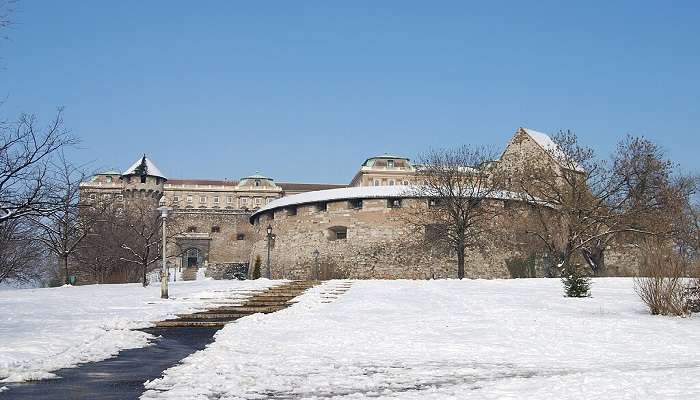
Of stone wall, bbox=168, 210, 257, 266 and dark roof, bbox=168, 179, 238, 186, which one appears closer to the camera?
stone wall, bbox=168, 210, 257, 266

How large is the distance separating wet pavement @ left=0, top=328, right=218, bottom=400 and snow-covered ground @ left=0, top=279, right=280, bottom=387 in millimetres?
237

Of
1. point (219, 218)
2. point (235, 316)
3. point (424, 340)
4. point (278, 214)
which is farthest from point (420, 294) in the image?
point (219, 218)

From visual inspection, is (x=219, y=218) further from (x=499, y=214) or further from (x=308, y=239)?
(x=499, y=214)

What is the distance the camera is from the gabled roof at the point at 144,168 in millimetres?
68875

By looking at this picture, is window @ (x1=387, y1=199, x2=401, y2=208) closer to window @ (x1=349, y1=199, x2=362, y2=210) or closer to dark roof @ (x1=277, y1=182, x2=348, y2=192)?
window @ (x1=349, y1=199, x2=362, y2=210)

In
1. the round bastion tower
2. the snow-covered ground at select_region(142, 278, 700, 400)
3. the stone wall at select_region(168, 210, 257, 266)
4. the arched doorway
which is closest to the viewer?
the snow-covered ground at select_region(142, 278, 700, 400)

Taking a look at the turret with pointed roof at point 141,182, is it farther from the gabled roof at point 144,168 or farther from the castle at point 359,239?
the castle at point 359,239

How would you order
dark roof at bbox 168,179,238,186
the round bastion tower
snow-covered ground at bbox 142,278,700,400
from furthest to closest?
dark roof at bbox 168,179,238,186
the round bastion tower
snow-covered ground at bbox 142,278,700,400

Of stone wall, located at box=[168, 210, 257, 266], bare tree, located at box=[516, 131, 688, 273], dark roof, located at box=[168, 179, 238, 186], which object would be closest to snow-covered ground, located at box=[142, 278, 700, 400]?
bare tree, located at box=[516, 131, 688, 273]

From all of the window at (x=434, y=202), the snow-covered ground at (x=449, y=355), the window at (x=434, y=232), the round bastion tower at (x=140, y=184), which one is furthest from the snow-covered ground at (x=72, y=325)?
the round bastion tower at (x=140, y=184)

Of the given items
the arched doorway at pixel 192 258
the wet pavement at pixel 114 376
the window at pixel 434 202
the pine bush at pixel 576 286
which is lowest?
the wet pavement at pixel 114 376

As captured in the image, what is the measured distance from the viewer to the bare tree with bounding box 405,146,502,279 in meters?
29.4

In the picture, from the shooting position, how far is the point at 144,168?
2685 inches

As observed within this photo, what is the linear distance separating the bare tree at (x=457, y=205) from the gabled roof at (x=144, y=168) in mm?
42934
